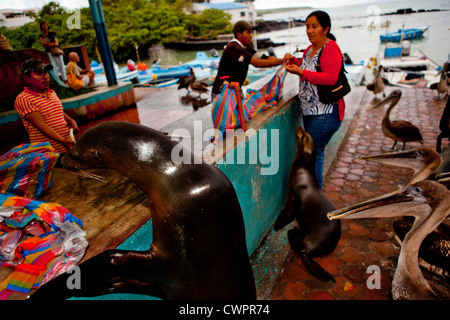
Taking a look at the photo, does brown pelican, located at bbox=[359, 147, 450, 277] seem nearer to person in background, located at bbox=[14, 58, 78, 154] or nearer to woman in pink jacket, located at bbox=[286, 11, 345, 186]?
woman in pink jacket, located at bbox=[286, 11, 345, 186]

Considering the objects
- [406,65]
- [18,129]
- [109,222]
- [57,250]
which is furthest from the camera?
[406,65]

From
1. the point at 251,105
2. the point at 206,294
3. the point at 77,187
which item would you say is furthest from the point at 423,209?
the point at 77,187

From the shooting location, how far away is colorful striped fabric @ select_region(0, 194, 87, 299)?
1104 mm

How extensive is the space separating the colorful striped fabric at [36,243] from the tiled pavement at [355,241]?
2052 millimetres

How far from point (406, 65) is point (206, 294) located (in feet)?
65.7

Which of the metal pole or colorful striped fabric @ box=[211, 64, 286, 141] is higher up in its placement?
the metal pole

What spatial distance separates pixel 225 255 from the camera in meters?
1.37

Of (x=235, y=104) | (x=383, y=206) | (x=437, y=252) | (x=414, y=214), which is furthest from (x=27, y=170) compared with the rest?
(x=437, y=252)

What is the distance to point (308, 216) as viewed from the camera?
302 centimetres

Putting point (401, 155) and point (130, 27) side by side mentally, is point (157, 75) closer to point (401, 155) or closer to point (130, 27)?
point (401, 155)

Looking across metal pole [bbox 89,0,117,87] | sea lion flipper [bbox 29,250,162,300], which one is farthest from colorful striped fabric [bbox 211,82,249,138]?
metal pole [bbox 89,0,117,87]

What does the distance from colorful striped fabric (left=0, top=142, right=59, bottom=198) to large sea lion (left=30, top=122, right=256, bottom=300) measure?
483 mm

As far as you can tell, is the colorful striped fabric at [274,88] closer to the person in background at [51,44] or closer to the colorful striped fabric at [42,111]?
the colorful striped fabric at [42,111]
